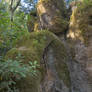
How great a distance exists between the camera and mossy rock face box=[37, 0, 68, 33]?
26.0 ft

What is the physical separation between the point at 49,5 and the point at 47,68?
433 cm

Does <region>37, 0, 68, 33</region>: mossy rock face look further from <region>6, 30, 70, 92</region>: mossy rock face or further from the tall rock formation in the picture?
<region>6, 30, 70, 92</region>: mossy rock face

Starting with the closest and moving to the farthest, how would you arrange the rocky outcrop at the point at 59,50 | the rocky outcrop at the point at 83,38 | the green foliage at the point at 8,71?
1. the green foliage at the point at 8,71
2. the rocky outcrop at the point at 59,50
3. the rocky outcrop at the point at 83,38

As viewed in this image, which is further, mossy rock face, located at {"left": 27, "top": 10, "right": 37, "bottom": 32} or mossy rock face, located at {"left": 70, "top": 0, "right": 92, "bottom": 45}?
mossy rock face, located at {"left": 27, "top": 10, "right": 37, "bottom": 32}

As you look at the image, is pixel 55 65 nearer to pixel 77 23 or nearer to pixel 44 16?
pixel 77 23

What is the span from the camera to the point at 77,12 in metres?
7.33

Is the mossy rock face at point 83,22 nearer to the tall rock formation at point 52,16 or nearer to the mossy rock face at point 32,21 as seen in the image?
the tall rock formation at point 52,16

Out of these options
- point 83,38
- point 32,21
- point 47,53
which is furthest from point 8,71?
point 32,21

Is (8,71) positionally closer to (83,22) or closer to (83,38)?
(83,38)

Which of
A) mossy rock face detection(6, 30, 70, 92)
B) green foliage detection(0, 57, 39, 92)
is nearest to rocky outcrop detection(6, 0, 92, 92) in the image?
mossy rock face detection(6, 30, 70, 92)

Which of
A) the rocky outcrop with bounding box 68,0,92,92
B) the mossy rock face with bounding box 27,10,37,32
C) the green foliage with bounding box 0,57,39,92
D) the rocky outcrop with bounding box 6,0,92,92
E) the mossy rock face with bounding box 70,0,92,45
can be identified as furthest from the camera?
the mossy rock face with bounding box 27,10,37,32

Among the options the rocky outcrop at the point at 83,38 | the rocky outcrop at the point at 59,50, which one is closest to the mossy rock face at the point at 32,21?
the rocky outcrop at the point at 59,50

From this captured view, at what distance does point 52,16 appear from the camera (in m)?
8.19

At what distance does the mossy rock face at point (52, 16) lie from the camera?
794 cm
